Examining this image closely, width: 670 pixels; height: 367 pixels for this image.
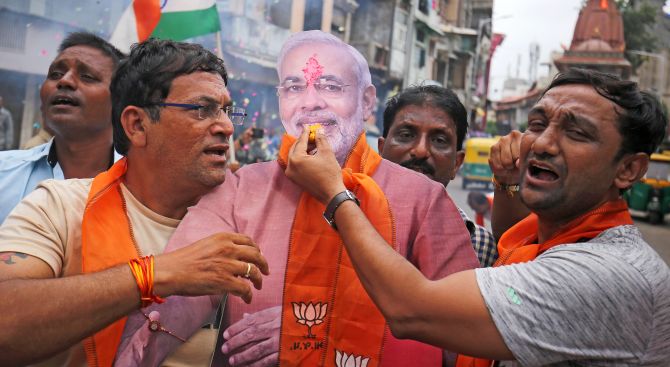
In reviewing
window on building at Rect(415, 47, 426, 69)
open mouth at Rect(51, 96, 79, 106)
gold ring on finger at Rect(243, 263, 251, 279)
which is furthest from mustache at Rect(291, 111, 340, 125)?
window on building at Rect(415, 47, 426, 69)

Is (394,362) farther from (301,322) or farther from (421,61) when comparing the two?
(421,61)

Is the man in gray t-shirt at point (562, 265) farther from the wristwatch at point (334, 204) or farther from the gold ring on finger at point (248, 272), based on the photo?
the gold ring on finger at point (248, 272)

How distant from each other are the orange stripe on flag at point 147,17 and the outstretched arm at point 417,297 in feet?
10.6

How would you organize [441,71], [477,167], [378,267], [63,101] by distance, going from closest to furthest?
[378,267] → [63,101] → [477,167] → [441,71]

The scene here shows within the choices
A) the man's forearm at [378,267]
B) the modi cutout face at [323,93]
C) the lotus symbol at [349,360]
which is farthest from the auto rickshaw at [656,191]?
the man's forearm at [378,267]

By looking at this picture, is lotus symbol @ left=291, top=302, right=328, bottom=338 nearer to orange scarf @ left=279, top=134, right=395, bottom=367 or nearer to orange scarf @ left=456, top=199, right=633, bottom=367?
orange scarf @ left=279, top=134, right=395, bottom=367

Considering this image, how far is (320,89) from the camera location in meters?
2.29

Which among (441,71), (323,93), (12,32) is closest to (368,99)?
(323,93)

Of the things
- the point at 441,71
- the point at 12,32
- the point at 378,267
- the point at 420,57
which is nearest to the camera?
the point at 378,267

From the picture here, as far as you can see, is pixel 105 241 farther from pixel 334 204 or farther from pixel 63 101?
pixel 63 101

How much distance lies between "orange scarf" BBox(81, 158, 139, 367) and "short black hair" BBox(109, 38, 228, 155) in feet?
0.95

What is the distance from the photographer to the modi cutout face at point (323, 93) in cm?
228

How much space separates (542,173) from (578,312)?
1.71 feet

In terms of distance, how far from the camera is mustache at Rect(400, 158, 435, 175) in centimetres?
301
